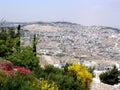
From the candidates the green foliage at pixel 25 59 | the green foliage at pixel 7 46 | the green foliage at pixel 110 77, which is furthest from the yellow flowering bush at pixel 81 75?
the green foliage at pixel 110 77

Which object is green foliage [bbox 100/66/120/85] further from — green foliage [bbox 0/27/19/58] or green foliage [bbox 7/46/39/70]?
green foliage [bbox 7/46/39/70]

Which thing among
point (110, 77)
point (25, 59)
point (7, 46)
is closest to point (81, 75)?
point (25, 59)

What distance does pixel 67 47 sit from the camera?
16700 cm

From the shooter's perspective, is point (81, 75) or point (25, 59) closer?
point (81, 75)

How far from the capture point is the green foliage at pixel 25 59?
23.8 meters

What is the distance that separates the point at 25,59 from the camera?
2417 cm

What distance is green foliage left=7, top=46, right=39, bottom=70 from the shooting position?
78.2 ft

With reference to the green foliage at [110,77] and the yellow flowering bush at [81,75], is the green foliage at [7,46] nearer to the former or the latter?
the yellow flowering bush at [81,75]

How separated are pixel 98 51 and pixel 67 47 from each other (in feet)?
42.2

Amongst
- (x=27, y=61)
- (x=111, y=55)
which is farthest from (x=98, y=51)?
(x=27, y=61)

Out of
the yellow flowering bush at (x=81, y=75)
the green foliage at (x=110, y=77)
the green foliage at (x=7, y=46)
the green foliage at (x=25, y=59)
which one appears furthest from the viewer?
the green foliage at (x=110, y=77)

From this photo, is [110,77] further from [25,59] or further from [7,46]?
[25,59]

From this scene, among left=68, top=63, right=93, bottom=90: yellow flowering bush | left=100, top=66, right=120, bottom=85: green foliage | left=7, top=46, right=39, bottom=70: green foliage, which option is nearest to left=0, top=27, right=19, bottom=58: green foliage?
left=7, top=46, right=39, bottom=70: green foliage

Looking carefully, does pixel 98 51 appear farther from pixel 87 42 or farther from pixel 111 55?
pixel 87 42
